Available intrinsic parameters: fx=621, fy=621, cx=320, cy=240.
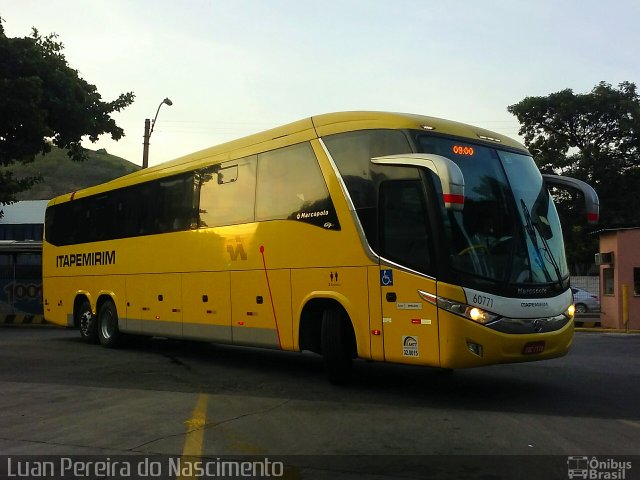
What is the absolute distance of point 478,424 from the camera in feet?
21.3

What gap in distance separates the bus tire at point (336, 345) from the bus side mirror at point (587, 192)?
144 inches

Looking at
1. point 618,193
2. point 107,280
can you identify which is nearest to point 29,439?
point 107,280

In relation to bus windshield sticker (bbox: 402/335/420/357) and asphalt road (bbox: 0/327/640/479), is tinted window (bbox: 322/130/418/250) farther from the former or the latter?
asphalt road (bbox: 0/327/640/479)

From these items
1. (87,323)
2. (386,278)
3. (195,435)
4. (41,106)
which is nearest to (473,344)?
(386,278)

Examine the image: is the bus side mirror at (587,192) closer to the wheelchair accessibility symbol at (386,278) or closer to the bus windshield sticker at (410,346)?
the wheelchair accessibility symbol at (386,278)

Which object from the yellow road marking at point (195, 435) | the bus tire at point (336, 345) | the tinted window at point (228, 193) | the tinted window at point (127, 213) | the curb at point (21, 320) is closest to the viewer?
the yellow road marking at point (195, 435)

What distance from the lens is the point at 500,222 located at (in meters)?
7.64

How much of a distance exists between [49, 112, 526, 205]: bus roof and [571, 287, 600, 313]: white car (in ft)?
73.7

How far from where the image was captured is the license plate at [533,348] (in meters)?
7.43

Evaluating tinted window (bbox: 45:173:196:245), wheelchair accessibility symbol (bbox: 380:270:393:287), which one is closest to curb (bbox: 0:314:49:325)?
tinted window (bbox: 45:173:196:245)

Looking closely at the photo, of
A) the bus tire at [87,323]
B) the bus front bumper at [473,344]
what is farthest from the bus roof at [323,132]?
the bus tire at [87,323]

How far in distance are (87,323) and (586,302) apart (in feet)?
74.9

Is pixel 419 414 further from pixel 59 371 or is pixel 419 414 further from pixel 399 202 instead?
Result: pixel 59 371

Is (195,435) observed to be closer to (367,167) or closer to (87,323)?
(367,167)
